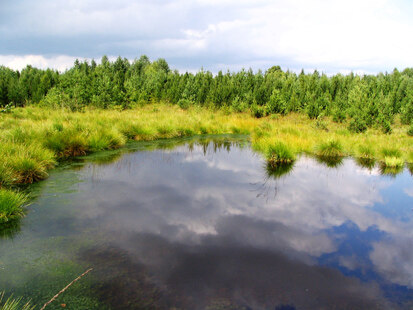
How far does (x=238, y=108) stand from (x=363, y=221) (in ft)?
64.1

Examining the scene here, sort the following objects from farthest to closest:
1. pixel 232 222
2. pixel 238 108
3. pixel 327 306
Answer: pixel 238 108
pixel 232 222
pixel 327 306

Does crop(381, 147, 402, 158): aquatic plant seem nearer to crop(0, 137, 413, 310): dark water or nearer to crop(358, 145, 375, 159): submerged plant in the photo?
crop(358, 145, 375, 159): submerged plant

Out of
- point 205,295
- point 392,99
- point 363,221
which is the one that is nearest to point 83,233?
point 205,295

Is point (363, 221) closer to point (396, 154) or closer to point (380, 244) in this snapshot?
point (380, 244)

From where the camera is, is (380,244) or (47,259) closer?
(47,259)

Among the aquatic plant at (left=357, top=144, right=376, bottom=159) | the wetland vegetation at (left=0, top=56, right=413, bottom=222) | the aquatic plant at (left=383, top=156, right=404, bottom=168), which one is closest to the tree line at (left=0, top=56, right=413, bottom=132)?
the wetland vegetation at (left=0, top=56, right=413, bottom=222)

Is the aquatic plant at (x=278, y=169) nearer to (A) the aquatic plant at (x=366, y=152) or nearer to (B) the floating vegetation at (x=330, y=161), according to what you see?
(B) the floating vegetation at (x=330, y=161)

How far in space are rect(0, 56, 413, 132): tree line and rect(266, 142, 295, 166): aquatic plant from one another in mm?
8384

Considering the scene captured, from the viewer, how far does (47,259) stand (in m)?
3.54

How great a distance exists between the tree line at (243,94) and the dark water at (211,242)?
37.8ft

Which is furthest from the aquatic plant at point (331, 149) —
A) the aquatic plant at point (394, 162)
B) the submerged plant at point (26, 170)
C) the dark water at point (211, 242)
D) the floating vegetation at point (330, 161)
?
the submerged plant at point (26, 170)

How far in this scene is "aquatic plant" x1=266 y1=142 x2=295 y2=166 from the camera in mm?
9383

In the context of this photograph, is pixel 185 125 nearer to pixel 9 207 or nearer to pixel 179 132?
pixel 179 132

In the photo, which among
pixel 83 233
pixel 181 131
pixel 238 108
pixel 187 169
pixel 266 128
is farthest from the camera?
pixel 238 108
